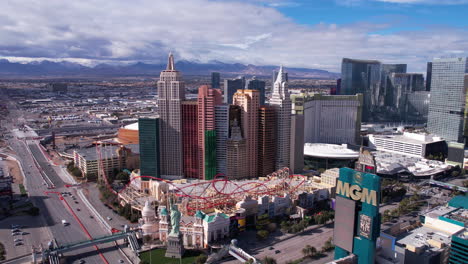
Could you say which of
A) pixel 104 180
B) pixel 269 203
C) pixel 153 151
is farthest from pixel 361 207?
pixel 104 180

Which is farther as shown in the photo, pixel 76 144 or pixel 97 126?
pixel 97 126

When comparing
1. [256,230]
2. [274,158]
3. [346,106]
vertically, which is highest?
[346,106]

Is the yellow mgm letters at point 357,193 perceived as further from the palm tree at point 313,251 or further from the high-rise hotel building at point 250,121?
the high-rise hotel building at point 250,121

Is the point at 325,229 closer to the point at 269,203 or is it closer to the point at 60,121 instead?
the point at 269,203

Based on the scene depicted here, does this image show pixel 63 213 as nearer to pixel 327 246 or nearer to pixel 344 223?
pixel 327 246

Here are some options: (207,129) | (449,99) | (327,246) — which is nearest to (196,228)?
(327,246)

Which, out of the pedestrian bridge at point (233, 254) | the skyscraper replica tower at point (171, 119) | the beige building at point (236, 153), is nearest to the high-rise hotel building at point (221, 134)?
the beige building at point (236, 153)
